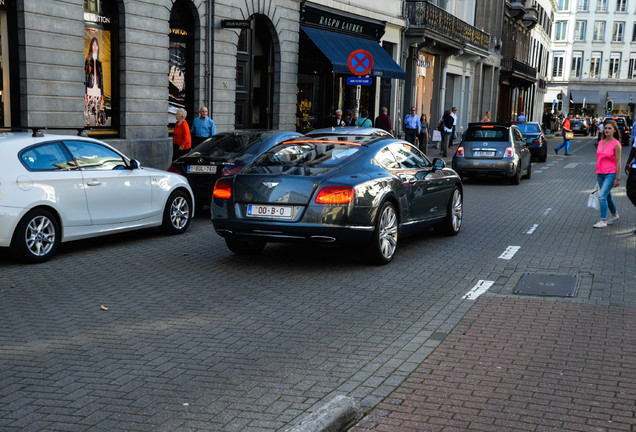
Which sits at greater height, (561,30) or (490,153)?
(561,30)

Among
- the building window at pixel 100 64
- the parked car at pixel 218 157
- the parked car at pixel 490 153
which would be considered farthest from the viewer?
the parked car at pixel 490 153

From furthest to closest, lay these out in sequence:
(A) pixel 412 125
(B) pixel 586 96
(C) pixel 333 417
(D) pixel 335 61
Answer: (B) pixel 586 96, (A) pixel 412 125, (D) pixel 335 61, (C) pixel 333 417

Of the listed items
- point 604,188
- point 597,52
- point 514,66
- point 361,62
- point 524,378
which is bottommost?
point 524,378

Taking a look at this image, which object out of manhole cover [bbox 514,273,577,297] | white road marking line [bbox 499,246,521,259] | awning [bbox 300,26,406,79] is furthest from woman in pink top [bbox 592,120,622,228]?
awning [bbox 300,26,406,79]

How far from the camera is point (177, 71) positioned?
19797mm

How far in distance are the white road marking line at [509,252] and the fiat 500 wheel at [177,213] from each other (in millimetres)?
4712

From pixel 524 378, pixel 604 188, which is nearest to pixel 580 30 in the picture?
pixel 604 188

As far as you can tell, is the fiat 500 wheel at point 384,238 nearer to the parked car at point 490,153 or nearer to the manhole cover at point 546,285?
the manhole cover at point 546,285

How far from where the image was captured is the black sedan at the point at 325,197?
8250 millimetres

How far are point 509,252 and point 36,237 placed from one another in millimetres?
5865

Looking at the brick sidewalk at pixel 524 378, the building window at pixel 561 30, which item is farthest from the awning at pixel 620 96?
the brick sidewalk at pixel 524 378

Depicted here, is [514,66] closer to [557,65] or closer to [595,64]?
[557,65]

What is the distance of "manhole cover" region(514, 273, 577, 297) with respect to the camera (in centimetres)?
754

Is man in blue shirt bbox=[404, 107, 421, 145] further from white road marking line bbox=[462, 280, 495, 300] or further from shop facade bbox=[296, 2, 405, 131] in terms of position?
white road marking line bbox=[462, 280, 495, 300]
